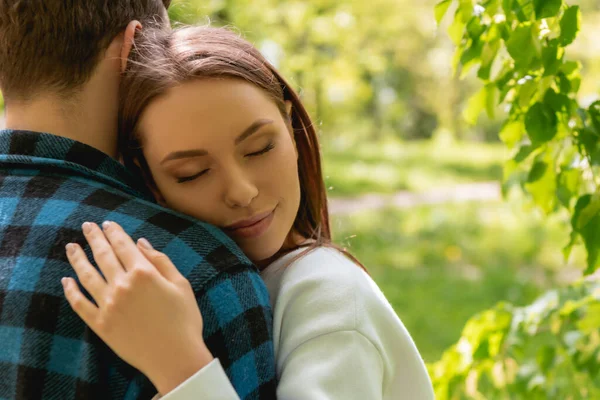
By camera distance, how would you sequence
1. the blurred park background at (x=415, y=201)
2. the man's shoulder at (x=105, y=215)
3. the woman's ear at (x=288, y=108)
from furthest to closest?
the blurred park background at (x=415, y=201)
the woman's ear at (x=288, y=108)
the man's shoulder at (x=105, y=215)

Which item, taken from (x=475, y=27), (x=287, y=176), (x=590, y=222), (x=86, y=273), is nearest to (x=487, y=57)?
(x=475, y=27)

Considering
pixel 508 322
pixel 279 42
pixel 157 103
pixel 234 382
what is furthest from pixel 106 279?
pixel 279 42

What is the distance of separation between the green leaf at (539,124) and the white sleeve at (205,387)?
926 millimetres

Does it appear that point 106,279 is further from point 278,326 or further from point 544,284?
point 544,284

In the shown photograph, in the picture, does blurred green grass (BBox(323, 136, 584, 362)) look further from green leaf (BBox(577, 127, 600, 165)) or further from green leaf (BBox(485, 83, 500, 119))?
green leaf (BBox(577, 127, 600, 165))

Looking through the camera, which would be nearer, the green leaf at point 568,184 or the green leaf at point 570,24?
the green leaf at point 570,24

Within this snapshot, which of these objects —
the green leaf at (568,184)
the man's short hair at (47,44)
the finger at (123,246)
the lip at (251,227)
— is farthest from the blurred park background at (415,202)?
the finger at (123,246)

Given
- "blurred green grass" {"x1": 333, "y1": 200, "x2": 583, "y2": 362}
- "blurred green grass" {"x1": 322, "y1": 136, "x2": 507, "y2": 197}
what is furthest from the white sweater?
"blurred green grass" {"x1": 322, "y1": 136, "x2": 507, "y2": 197}

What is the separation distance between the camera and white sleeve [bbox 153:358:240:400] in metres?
1.14

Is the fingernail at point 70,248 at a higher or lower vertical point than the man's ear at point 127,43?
lower

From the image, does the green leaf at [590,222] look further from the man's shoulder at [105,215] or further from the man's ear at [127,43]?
the man's ear at [127,43]

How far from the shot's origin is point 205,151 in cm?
144

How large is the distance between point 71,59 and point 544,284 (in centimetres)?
514

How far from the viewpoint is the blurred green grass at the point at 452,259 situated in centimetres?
544
